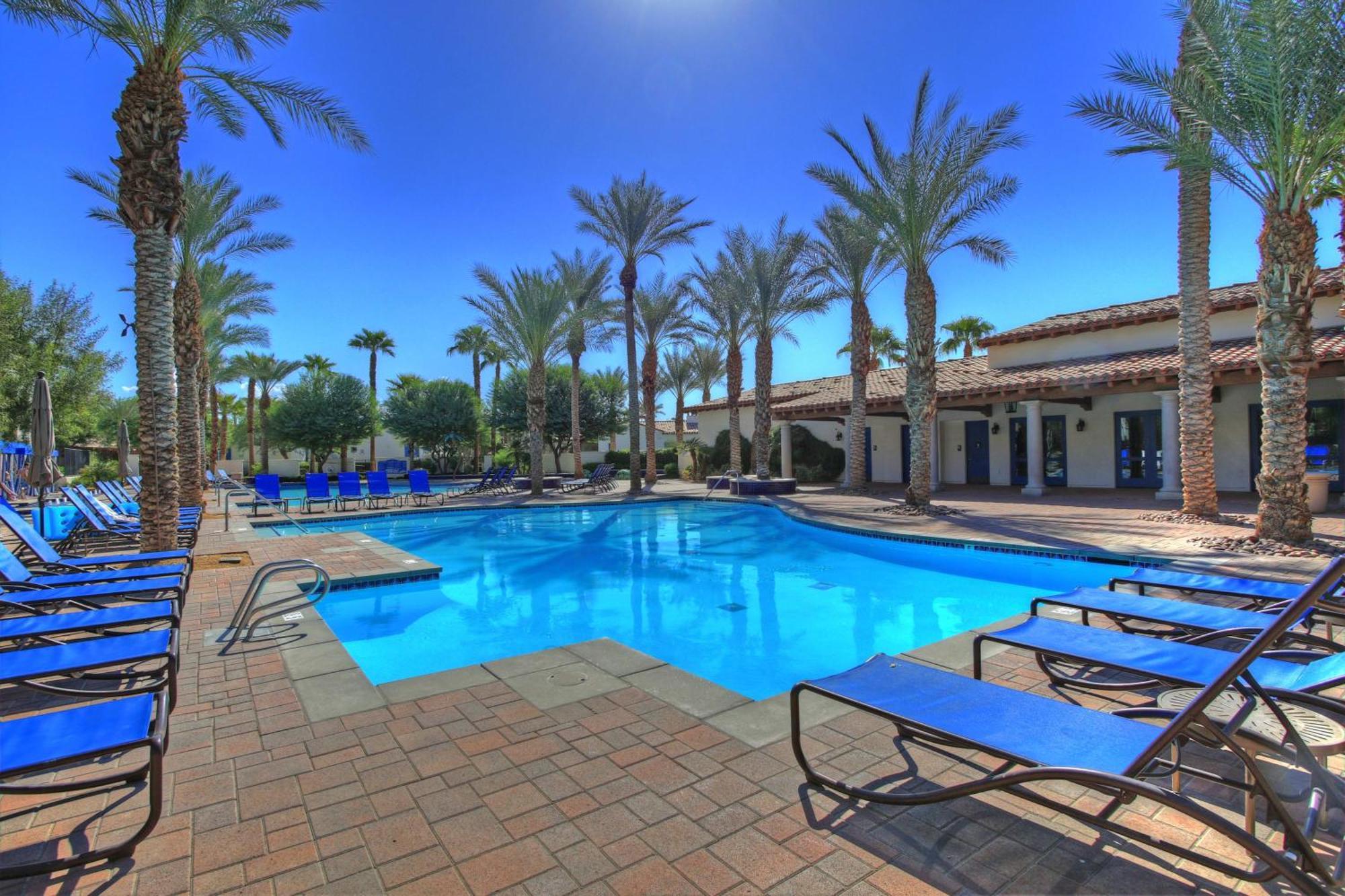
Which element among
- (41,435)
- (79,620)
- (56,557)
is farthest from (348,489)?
(79,620)

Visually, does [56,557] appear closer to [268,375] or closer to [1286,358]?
[1286,358]

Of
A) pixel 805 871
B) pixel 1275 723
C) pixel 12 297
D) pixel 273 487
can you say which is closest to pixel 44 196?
pixel 12 297

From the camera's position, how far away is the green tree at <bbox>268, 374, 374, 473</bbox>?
116 feet

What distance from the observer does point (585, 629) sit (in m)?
7.71

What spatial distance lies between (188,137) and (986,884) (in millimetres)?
11524

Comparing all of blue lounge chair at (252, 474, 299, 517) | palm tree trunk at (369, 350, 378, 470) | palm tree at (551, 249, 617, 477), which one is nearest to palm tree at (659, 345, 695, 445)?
palm tree at (551, 249, 617, 477)

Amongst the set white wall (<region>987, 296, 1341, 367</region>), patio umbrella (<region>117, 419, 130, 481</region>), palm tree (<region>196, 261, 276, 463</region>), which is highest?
palm tree (<region>196, 261, 276, 463</region>)

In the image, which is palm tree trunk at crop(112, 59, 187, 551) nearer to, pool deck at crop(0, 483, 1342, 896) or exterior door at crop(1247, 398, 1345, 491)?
pool deck at crop(0, 483, 1342, 896)

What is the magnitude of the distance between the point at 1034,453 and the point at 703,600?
14.7m

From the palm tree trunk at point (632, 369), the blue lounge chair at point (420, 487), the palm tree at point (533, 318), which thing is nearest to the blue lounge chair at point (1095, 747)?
the blue lounge chair at point (420, 487)

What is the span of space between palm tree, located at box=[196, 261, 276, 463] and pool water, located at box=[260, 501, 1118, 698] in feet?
38.7

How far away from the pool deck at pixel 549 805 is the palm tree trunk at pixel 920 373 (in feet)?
39.6

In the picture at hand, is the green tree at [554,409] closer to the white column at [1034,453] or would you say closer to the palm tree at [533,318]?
the palm tree at [533,318]

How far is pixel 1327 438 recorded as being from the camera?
16.0 metres
